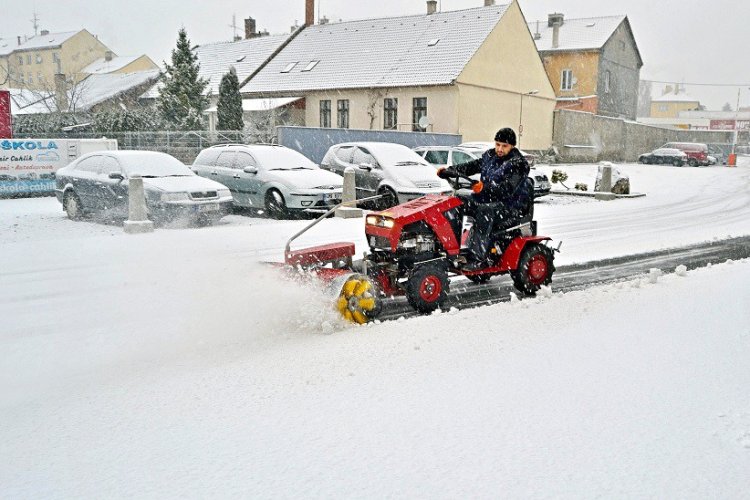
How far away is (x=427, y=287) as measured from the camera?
238 inches

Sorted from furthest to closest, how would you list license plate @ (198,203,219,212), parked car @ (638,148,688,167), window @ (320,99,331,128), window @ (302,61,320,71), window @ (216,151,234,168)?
parked car @ (638,148,688,167)
window @ (302,61,320,71)
window @ (320,99,331,128)
window @ (216,151,234,168)
license plate @ (198,203,219,212)

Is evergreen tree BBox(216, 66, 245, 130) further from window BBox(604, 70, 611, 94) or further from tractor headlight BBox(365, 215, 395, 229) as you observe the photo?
window BBox(604, 70, 611, 94)

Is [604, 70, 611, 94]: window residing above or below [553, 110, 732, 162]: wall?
above

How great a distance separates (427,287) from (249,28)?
152 feet

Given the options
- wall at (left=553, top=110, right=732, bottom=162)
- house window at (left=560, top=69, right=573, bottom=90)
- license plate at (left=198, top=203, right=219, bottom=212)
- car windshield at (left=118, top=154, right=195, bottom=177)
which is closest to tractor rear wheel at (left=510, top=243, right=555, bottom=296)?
license plate at (left=198, top=203, right=219, bottom=212)

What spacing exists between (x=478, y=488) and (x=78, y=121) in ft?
93.9

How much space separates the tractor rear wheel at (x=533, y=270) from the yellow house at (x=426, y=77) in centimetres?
2371

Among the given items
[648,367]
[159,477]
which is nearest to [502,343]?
[648,367]

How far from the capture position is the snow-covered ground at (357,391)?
10.0 ft

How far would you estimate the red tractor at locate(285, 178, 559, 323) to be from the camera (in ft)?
18.6

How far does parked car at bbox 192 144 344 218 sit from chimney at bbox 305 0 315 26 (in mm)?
30928

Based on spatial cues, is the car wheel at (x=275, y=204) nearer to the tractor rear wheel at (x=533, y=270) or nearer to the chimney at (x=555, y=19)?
the tractor rear wheel at (x=533, y=270)

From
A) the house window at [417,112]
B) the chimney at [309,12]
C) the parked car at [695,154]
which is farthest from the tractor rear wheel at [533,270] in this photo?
the chimney at [309,12]

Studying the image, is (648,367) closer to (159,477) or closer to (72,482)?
(159,477)
